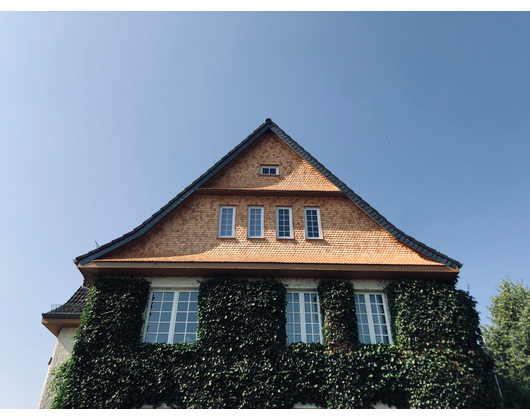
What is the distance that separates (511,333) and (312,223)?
27.7m

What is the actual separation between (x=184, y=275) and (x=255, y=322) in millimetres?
3407

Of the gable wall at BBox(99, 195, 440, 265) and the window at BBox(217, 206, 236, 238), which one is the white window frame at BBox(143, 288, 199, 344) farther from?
the window at BBox(217, 206, 236, 238)

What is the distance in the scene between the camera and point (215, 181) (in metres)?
16.8

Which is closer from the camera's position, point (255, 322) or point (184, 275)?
point (255, 322)

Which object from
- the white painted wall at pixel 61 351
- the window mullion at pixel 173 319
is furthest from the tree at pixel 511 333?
the white painted wall at pixel 61 351

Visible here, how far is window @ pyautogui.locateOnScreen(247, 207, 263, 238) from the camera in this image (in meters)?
15.5

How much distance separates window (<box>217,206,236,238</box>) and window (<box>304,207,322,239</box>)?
10.4ft

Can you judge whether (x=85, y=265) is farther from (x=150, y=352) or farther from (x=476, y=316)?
(x=476, y=316)

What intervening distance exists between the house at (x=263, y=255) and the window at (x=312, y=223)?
45 millimetres

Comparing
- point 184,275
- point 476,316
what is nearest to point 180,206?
point 184,275

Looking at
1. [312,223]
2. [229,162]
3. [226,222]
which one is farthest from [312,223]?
[229,162]
